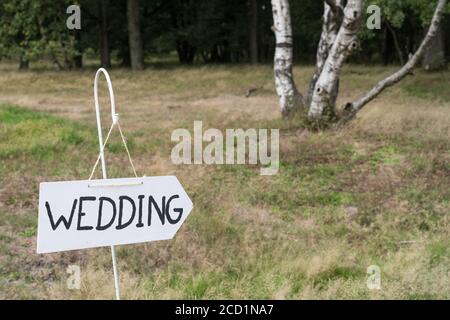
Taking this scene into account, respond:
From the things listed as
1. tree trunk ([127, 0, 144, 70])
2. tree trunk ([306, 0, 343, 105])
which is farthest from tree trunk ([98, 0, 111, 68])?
tree trunk ([306, 0, 343, 105])

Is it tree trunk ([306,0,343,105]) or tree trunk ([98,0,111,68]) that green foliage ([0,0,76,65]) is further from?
tree trunk ([306,0,343,105])

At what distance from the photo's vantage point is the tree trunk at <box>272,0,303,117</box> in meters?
11.7

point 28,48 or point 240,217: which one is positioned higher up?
point 28,48

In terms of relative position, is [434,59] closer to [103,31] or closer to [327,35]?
[327,35]

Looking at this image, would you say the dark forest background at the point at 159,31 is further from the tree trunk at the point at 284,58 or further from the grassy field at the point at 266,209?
the grassy field at the point at 266,209

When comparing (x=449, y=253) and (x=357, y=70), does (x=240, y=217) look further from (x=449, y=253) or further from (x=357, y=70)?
(x=357, y=70)

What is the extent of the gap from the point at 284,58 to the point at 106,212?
9.01 meters

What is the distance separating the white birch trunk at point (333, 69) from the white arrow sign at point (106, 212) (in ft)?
24.1

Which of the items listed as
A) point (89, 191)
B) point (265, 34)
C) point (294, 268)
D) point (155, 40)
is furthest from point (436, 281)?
point (265, 34)

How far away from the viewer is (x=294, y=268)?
492cm

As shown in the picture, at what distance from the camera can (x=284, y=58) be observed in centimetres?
1199

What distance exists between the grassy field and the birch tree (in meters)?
0.49

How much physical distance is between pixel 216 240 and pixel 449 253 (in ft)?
7.11

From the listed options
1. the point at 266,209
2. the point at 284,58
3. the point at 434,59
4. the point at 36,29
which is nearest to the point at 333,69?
the point at 284,58
